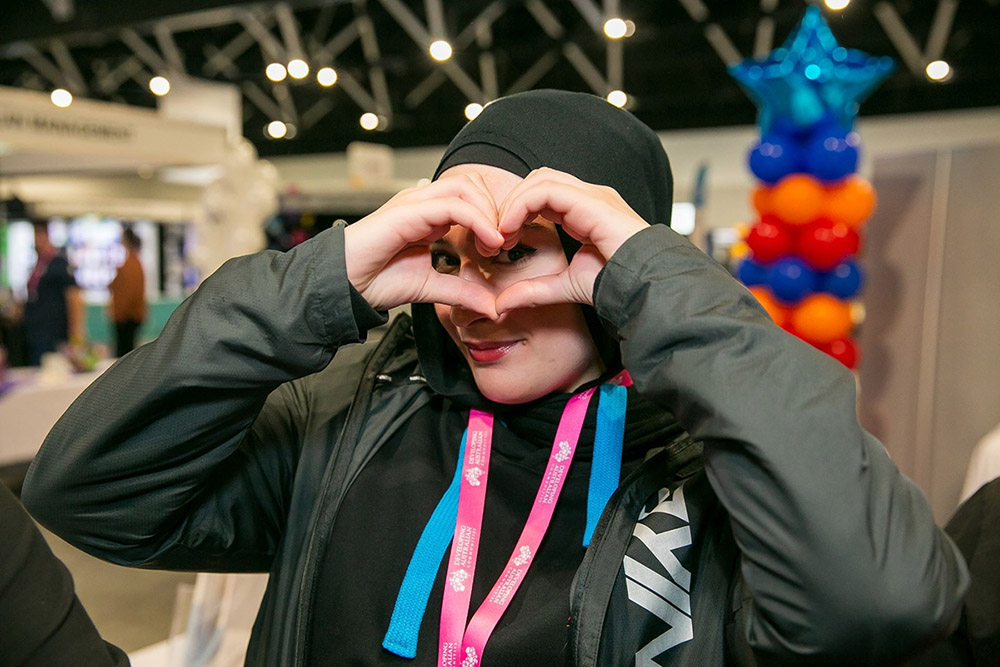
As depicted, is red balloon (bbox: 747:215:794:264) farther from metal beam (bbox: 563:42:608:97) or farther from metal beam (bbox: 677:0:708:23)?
metal beam (bbox: 563:42:608:97)

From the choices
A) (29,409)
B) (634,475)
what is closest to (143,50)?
(29,409)

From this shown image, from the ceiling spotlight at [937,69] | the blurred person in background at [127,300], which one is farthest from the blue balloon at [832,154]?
the blurred person in background at [127,300]

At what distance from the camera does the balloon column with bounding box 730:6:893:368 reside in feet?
13.5

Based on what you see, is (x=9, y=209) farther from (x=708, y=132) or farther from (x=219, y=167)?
(x=708, y=132)

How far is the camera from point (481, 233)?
→ 102 centimetres

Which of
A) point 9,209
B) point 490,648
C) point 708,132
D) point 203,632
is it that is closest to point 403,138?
point 708,132

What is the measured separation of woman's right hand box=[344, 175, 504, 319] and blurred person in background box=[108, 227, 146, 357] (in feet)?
26.1

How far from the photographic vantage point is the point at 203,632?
6.18 ft

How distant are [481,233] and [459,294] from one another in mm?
133

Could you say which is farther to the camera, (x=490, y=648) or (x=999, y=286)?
(x=999, y=286)

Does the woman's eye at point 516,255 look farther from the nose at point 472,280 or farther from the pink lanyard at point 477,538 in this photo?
the pink lanyard at point 477,538

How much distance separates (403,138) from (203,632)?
12.1m

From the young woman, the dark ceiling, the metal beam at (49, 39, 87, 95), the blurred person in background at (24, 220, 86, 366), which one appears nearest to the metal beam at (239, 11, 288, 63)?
the dark ceiling

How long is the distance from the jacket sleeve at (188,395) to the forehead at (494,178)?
228 millimetres
